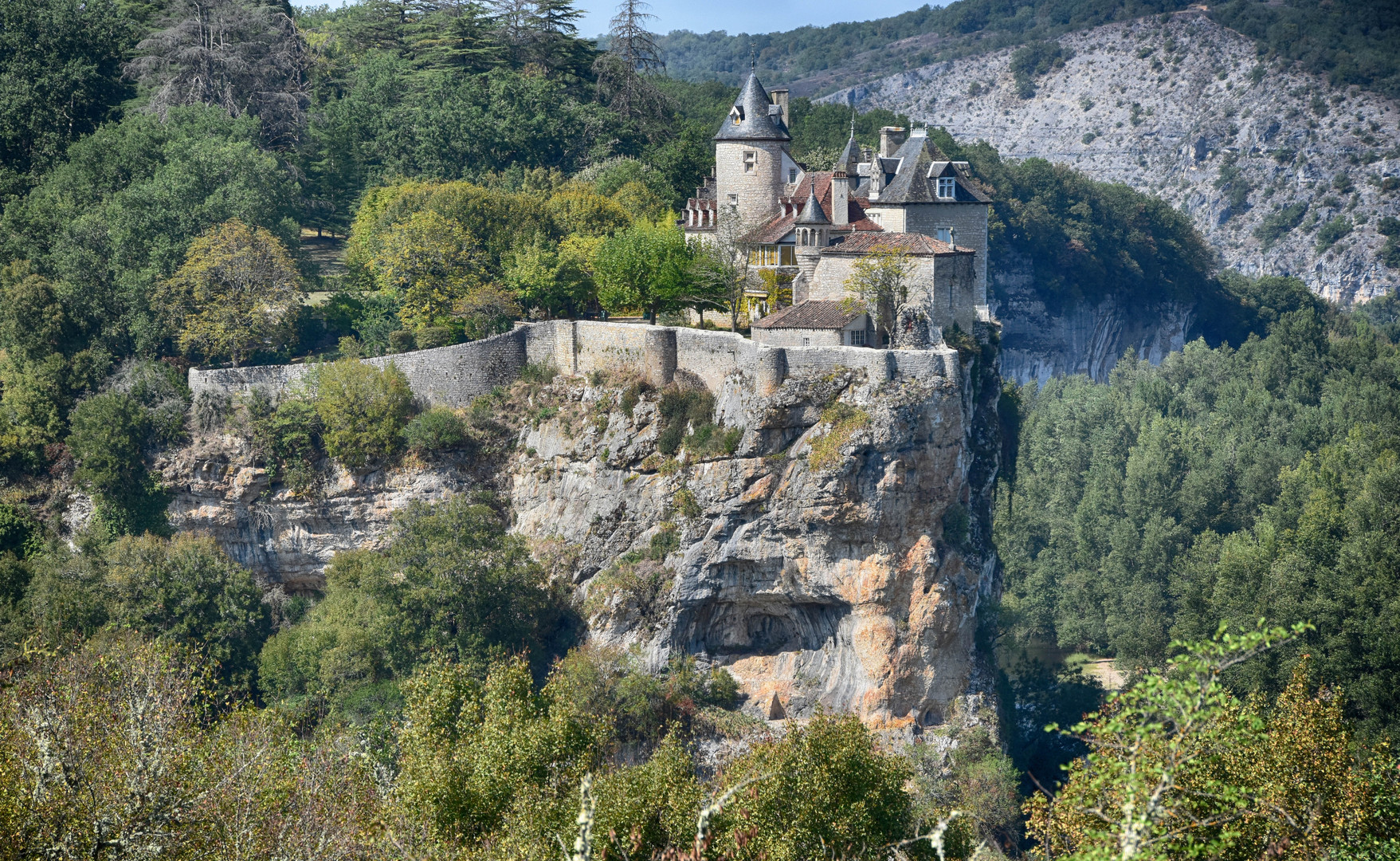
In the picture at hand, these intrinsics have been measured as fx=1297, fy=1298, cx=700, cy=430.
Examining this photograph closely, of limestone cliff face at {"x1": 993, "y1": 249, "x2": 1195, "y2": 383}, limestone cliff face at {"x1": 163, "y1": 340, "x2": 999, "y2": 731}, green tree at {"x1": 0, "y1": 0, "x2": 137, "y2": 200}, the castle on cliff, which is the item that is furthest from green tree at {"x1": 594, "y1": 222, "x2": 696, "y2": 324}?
limestone cliff face at {"x1": 993, "y1": 249, "x2": 1195, "y2": 383}

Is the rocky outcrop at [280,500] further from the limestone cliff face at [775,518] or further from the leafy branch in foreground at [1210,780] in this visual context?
the leafy branch in foreground at [1210,780]

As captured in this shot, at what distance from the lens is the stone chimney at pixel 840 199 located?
4650 cm

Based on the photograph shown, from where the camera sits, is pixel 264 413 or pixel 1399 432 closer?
pixel 264 413

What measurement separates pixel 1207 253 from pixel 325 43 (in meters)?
83.5

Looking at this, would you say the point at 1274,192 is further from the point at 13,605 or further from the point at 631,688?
the point at 13,605

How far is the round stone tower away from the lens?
163 feet

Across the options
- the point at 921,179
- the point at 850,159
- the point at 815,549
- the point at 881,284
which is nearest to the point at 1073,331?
the point at 850,159

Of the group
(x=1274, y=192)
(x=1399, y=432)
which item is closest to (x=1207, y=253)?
(x=1274, y=192)

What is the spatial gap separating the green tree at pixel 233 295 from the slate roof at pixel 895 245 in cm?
2167

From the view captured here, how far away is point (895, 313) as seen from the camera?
43.5 meters

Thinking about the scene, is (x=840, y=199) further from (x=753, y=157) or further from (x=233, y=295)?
(x=233, y=295)

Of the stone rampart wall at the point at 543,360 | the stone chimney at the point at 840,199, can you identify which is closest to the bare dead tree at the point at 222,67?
the stone rampart wall at the point at 543,360

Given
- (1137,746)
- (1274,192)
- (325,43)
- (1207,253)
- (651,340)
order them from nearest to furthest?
1. (1137,746)
2. (651,340)
3. (325,43)
4. (1207,253)
5. (1274,192)

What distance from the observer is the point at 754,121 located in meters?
49.7
